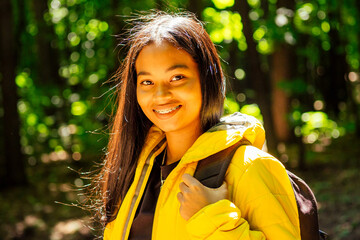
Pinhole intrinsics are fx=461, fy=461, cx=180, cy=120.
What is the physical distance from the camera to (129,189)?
214cm

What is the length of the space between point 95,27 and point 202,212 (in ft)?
30.3

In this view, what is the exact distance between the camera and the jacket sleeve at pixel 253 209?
157 centimetres

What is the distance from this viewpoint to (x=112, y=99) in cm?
742

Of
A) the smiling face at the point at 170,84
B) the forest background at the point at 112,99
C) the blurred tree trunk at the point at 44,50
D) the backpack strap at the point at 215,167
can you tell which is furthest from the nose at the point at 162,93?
the blurred tree trunk at the point at 44,50

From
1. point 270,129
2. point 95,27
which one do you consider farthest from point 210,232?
point 95,27

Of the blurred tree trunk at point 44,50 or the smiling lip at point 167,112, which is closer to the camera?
the smiling lip at point 167,112

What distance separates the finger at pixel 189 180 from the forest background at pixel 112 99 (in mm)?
4642

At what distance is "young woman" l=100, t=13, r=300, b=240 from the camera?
1621 millimetres

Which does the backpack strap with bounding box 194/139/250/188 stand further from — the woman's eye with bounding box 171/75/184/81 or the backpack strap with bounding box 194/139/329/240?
the woman's eye with bounding box 171/75/184/81

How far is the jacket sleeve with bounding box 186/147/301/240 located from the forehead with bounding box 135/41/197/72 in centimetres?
52

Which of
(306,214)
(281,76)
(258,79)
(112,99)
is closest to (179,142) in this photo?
(306,214)

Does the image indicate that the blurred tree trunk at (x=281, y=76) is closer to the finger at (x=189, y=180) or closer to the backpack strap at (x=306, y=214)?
the backpack strap at (x=306, y=214)

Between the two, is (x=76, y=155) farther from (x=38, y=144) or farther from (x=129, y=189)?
(x=129, y=189)

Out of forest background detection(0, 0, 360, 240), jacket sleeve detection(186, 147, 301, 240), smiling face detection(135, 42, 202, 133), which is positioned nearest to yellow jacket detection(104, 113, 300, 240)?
jacket sleeve detection(186, 147, 301, 240)
